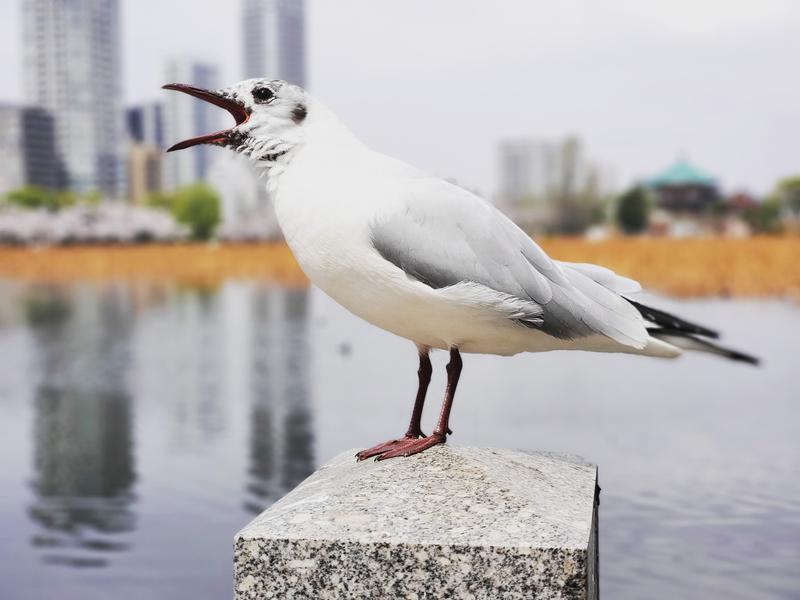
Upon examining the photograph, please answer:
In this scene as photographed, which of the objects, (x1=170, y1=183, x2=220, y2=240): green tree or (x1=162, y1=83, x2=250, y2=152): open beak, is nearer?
(x1=162, y1=83, x2=250, y2=152): open beak

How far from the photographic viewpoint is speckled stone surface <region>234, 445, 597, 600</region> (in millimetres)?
3666

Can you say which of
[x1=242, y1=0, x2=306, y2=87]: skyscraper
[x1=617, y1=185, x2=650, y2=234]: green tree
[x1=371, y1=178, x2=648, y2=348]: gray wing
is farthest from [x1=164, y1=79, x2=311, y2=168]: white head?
[x1=242, y1=0, x2=306, y2=87]: skyscraper

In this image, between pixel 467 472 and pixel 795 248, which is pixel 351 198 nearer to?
pixel 467 472

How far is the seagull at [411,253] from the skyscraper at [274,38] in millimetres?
163419

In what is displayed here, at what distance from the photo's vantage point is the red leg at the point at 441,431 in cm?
436

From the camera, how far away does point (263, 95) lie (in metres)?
4.27

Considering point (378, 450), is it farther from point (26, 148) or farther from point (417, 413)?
point (26, 148)

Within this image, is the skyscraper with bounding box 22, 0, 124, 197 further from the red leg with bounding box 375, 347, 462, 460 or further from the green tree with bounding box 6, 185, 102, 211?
the red leg with bounding box 375, 347, 462, 460

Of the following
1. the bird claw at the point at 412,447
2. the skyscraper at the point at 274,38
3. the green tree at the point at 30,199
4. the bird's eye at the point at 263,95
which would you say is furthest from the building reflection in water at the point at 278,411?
the skyscraper at the point at 274,38

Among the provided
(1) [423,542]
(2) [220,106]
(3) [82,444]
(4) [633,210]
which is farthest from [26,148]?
(1) [423,542]

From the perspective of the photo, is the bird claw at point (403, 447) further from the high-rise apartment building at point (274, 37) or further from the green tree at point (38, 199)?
the high-rise apartment building at point (274, 37)

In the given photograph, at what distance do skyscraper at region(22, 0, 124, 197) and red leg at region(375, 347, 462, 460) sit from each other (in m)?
136

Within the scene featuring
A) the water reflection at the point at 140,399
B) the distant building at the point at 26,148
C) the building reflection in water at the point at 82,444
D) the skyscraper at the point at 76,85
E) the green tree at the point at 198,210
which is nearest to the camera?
the building reflection in water at the point at 82,444

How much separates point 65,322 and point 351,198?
29024 millimetres
